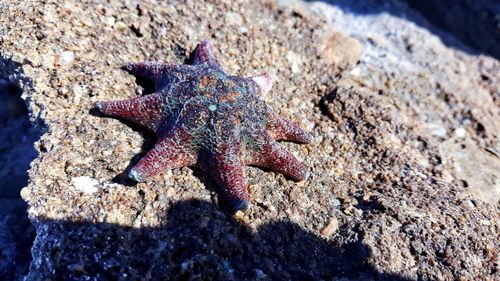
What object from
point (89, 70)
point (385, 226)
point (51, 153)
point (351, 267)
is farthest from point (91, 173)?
point (385, 226)

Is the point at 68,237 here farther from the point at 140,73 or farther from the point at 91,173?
the point at 140,73

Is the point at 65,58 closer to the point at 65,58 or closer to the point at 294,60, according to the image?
the point at 65,58

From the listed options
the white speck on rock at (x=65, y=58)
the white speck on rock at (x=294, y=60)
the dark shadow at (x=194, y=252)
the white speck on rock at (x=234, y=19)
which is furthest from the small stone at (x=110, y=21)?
the dark shadow at (x=194, y=252)

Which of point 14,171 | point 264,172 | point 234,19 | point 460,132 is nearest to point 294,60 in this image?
point 234,19

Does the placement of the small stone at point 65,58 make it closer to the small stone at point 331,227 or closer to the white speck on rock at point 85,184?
the white speck on rock at point 85,184

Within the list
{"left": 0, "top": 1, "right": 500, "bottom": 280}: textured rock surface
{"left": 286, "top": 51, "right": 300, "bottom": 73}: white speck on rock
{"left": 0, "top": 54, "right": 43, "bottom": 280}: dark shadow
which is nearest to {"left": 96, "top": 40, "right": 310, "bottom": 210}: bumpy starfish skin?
{"left": 0, "top": 1, "right": 500, "bottom": 280}: textured rock surface
